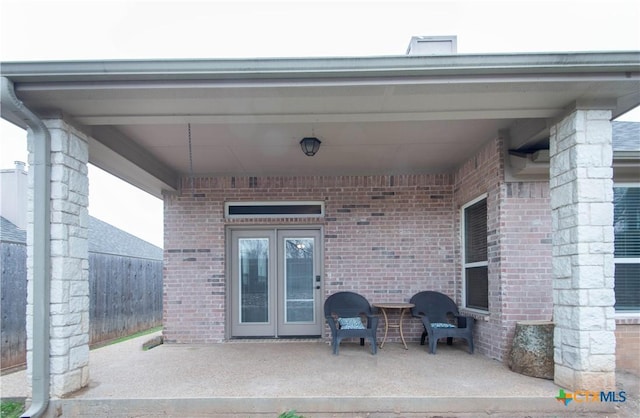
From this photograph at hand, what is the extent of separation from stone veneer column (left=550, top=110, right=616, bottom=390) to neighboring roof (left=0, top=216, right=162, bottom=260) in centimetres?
708

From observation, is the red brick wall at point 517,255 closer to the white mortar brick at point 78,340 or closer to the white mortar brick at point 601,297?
the white mortar brick at point 601,297

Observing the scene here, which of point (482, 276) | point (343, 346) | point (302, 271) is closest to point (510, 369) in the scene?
point (482, 276)

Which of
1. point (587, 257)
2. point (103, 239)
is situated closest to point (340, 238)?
point (587, 257)

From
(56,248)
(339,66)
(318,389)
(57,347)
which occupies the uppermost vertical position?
(339,66)

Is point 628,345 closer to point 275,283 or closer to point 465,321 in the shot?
point 465,321

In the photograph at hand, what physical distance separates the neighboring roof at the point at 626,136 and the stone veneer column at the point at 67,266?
19.2ft

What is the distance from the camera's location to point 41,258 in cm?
373

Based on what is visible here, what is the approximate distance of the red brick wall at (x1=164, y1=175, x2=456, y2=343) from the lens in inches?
265

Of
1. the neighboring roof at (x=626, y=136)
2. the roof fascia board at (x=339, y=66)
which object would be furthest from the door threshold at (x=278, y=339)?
the neighboring roof at (x=626, y=136)

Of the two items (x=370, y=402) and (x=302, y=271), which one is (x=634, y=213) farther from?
(x=302, y=271)

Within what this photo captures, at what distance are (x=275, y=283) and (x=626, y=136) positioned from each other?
18.0ft

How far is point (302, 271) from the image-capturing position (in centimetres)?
700

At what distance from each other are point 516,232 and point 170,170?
5.00 meters

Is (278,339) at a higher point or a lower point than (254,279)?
lower
